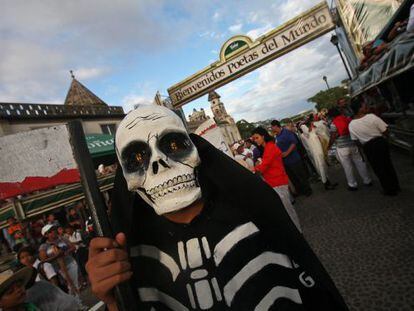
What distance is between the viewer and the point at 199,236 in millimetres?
1267

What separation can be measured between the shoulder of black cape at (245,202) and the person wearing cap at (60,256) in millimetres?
6140

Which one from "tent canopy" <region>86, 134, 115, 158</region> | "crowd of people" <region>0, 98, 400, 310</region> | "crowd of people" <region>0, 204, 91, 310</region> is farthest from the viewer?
"tent canopy" <region>86, 134, 115, 158</region>

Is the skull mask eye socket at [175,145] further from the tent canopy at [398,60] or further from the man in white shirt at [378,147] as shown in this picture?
the man in white shirt at [378,147]

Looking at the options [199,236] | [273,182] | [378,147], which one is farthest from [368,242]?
[199,236]

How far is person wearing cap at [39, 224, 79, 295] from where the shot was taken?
6.22 metres

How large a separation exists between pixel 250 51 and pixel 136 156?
6.68 metres

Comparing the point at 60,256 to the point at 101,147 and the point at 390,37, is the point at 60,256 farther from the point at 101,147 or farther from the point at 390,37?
the point at 390,37

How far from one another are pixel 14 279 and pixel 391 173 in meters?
6.01

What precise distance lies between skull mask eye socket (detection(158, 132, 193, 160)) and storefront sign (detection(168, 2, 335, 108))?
21.2 feet

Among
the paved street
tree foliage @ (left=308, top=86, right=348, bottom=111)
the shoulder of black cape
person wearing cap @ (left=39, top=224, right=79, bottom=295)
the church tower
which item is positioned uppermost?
the church tower

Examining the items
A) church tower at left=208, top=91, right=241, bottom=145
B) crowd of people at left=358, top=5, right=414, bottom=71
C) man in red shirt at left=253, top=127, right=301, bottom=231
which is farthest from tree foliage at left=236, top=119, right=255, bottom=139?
man in red shirt at left=253, top=127, right=301, bottom=231

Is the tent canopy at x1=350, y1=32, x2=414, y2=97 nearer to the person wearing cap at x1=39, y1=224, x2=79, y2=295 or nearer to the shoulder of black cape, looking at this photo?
the shoulder of black cape

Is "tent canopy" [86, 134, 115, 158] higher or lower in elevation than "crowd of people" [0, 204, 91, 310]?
higher

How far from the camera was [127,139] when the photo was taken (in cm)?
135
